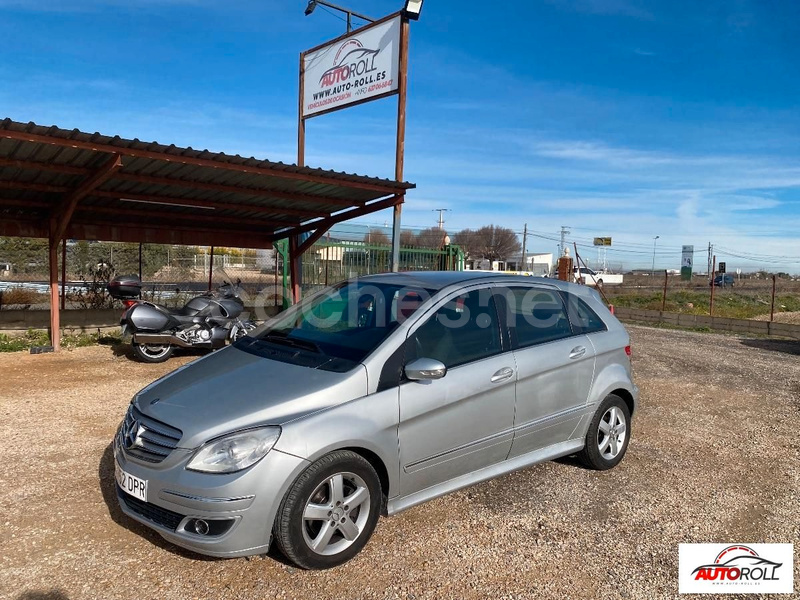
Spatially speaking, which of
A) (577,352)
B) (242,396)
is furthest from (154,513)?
(577,352)

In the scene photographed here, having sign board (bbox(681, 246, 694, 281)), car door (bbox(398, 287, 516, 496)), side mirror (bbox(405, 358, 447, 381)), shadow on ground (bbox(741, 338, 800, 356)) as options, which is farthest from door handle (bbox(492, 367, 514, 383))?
sign board (bbox(681, 246, 694, 281))

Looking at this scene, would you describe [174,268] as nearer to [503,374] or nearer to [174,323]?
[174,323]

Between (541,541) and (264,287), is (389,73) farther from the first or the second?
(541,541)

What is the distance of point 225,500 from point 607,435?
3225mm

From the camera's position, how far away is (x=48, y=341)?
10.6 metres

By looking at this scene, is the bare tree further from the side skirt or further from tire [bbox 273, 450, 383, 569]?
tire [bbox 273, 450, 383, 569]

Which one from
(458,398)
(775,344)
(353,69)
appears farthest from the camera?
(775,344)

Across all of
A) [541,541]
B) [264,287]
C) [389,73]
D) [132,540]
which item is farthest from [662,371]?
A: [264,287]

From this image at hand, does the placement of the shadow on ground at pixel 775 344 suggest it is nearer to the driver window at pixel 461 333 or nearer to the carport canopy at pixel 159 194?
the carport canopy at pixel 159 194

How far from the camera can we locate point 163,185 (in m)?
9.55

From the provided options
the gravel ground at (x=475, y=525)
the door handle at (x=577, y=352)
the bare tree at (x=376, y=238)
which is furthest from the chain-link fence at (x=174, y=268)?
the door handle at (x=577, y=352)

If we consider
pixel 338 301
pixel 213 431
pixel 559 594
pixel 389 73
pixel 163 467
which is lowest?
pixel 559 594

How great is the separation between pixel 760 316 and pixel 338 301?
1871 cm

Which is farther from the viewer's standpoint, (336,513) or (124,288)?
(124,288)
